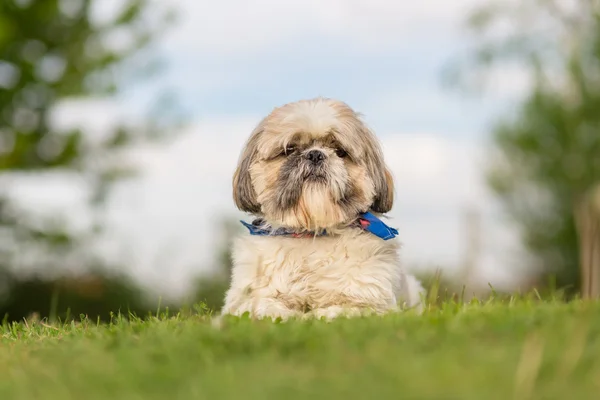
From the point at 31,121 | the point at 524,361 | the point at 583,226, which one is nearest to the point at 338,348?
the point at 524,361

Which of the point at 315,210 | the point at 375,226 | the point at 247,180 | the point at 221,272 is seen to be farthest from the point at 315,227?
the point at 221,272

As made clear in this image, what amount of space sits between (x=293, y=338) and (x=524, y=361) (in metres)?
1.45

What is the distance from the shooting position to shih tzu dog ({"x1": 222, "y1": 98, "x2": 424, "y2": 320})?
6.75m

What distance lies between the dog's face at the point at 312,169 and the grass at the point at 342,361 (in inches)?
52.6

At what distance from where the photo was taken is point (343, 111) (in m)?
7.26

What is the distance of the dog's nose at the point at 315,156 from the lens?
268 inches

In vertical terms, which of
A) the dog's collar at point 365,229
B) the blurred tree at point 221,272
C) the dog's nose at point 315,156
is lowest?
the blurred tree at point 221,272

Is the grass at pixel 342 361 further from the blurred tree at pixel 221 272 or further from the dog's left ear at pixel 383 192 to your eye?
the blurred tree at pixel 221 272

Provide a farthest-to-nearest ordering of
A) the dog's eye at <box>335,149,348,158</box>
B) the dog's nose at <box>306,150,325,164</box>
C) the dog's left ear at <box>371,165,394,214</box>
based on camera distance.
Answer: the dog's left ear at <box>371,165,394,214</box>, the dog's eye at <box>335,149,348,158</box>, the dog's nose at <box>306,150,325,164</box>

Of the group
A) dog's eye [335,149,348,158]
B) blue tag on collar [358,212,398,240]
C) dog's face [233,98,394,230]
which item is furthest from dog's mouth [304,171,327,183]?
blue tag on collar [358,212,398,240]

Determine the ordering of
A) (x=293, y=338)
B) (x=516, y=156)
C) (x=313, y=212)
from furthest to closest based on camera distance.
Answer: (x=516, y=156) < (x=313, y=212) < (x=293, y=338)

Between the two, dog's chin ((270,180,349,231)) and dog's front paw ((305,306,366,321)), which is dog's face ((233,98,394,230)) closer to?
dog's chin ((270,180,349,231))

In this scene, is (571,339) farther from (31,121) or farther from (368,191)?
(31,121)

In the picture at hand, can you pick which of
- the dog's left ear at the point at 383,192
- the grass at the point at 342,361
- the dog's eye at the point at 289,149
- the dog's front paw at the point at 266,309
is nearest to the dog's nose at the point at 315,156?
the dog's eye at the point at 289,149
